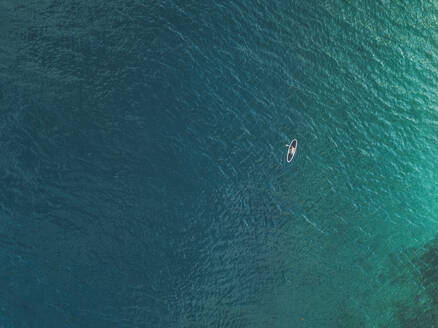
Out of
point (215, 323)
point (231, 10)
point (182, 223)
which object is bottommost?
point (215, 323)

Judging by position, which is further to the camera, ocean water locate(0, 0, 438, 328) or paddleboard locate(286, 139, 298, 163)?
paddleboard locate(286, 139, 298, 163)

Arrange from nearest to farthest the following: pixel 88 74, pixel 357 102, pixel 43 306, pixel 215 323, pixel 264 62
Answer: pixel 43 306
pixel 215 323
pixel 88 74
pixel 264 62
pixel 357 102

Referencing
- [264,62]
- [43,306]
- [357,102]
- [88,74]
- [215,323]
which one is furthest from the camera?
[357,102]

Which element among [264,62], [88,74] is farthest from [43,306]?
[264,62]

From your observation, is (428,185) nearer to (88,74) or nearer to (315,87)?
(315,87)
